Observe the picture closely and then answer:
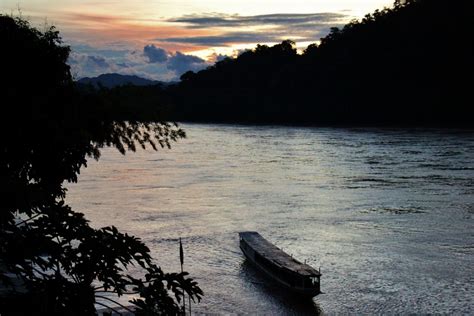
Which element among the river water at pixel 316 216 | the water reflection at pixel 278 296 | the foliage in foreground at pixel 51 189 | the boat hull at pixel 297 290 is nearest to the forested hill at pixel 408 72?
the river water at pixel 316 216

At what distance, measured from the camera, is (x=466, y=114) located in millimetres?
157625

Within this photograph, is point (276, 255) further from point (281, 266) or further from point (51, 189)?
point (51, 189)

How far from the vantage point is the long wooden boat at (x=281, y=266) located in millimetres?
34656

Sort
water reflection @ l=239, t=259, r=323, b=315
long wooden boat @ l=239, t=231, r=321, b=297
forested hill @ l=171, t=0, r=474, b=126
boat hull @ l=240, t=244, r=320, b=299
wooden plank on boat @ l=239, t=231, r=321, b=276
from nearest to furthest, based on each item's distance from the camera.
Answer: water reflection @ l=239, t=259, r=323, b=315
boat hull @ l=240, t=244, r=320, b=299
long wooden boat @ l=239, t=231, r=321, b=297
wooden plank on boat @ l=239, t=231, r=321, b=276
forested hill @ l=171, t=0, r=474, b=126

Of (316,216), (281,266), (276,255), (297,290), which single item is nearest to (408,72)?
(316,216)

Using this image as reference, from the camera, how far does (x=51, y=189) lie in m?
8.70

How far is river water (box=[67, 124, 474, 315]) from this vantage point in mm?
35875

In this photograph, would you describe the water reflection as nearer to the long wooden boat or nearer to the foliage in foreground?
the long wooden boat

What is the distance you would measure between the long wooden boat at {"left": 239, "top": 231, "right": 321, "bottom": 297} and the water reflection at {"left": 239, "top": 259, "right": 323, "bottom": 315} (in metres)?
0.37

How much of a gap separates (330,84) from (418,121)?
34.0 meters

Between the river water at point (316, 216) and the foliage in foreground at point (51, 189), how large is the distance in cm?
2510

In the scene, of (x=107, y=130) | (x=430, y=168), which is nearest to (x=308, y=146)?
(x=430, y=168)

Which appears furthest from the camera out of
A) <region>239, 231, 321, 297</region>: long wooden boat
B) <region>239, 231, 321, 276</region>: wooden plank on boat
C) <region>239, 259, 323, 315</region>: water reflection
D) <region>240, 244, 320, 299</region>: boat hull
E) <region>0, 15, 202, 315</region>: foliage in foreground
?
<region>239, 231, 321, 276</region>: wooden plank on boat

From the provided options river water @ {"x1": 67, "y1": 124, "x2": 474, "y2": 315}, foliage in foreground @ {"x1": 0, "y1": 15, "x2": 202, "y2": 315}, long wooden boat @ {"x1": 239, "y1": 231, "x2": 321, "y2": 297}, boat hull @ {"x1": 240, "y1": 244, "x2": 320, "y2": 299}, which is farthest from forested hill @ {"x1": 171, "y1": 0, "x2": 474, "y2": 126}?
foliage in foreground @ {"x1": 0, "y1": 15, "x2": 202, "y2": 315}
